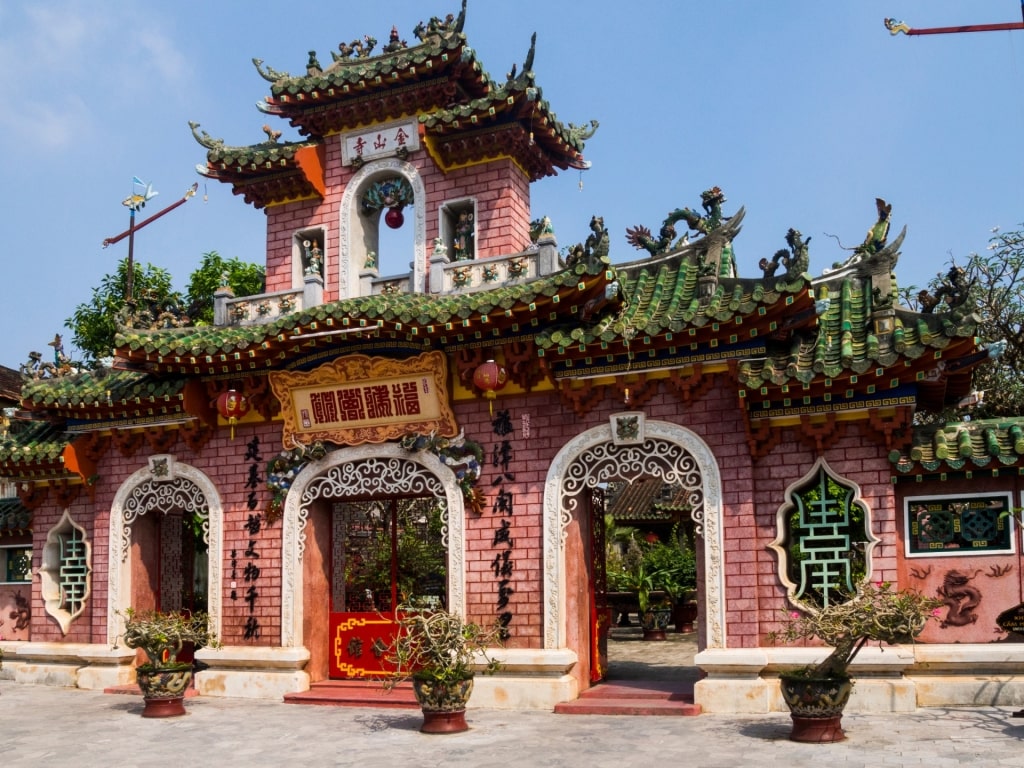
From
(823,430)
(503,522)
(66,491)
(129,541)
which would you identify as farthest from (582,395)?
(66,491)

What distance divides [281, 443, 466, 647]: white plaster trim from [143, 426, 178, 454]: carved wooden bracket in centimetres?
206

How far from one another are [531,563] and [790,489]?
2.88 m

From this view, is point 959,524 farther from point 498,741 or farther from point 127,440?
point 127,440

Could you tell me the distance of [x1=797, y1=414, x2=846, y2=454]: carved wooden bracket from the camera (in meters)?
10.0

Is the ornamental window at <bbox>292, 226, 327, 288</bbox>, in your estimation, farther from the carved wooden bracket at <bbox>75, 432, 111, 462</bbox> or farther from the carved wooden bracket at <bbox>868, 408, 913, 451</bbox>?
the carved wooden bracket at <bbox>868, 408, 913, 451</bbox>

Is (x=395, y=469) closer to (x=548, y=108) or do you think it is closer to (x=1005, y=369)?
(x=548, y=108)

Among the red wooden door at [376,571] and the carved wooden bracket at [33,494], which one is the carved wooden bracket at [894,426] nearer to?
the red wooden door at [376,571]

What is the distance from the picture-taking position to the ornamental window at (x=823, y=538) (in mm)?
9906

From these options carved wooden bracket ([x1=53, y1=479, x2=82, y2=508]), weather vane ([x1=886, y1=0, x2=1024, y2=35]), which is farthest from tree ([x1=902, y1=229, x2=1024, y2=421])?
carved wooden bracket ([x1=53, y1=479, x2=82, y2=508])

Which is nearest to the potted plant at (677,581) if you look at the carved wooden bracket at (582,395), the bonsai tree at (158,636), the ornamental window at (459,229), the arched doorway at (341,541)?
the arched doorway at (341,541)

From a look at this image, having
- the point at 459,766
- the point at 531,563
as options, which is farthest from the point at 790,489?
the point at 459,766

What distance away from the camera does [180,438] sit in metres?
13.2

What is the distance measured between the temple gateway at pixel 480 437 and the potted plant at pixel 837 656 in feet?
3.87

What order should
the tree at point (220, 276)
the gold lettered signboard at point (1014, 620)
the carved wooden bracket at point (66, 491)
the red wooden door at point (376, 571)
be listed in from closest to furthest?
1. the gold lettered signboard at point (1014, 620)
2. the red wooden door at point (376, 571)
3. the carved wooden bracket at point (66, 491)
4. the tree at point (220, 276)
